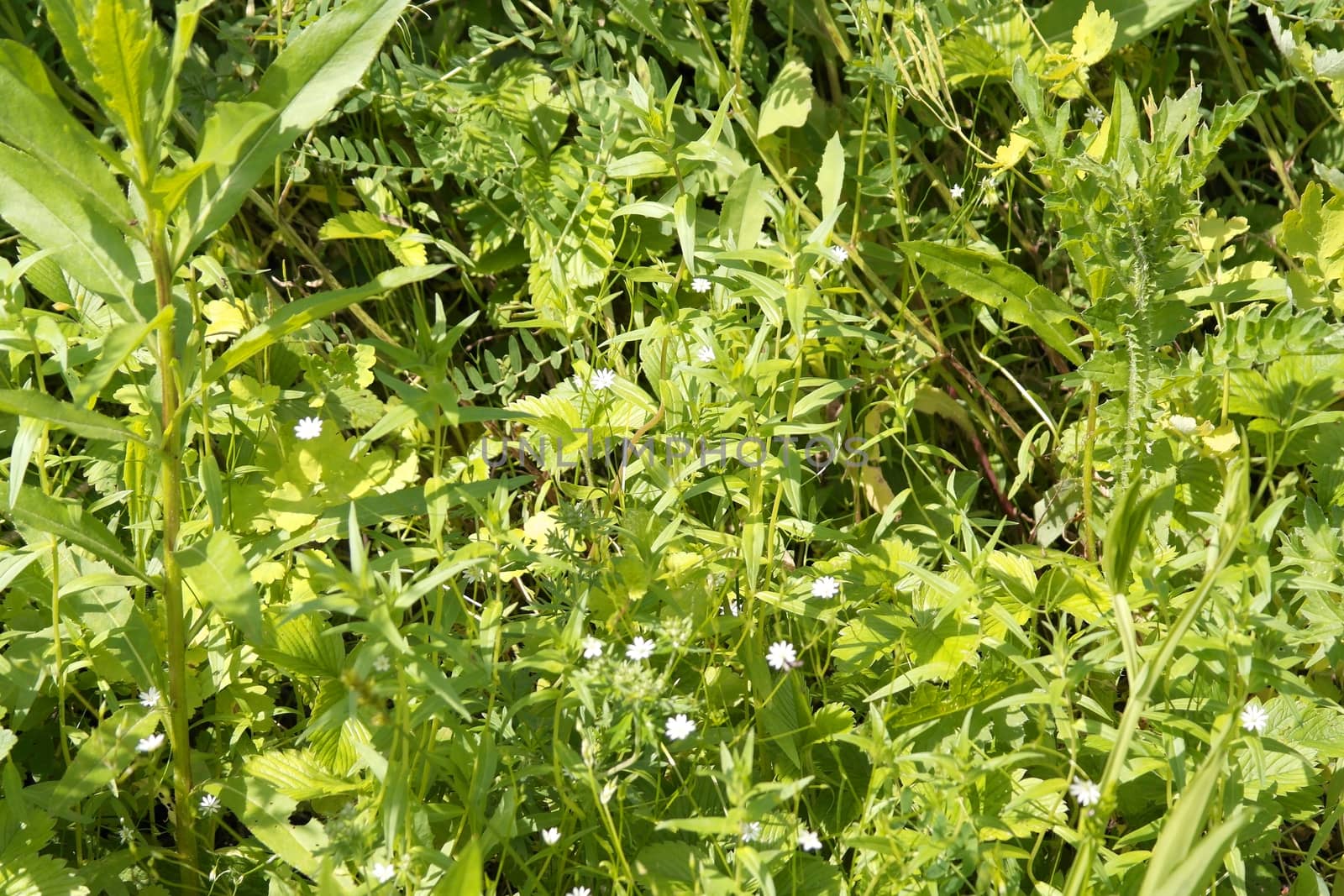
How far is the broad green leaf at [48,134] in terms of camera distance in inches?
47.4

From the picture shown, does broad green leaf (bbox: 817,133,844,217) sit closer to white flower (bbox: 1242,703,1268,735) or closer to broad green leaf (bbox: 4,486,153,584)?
white flower (bbox: 1242,703,1268,735)

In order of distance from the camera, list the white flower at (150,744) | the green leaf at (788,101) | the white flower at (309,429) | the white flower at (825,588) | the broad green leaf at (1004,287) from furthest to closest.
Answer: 1. the green leaf at (788,101)
2. the broad green leaf at (1004,287)
3. the white flower at (309,429)
4. the white flower at (825,588)
5. the white flower at (150,744)

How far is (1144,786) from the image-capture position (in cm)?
142

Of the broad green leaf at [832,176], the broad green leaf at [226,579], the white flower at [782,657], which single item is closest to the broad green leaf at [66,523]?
the broad green leaf at [226,579]

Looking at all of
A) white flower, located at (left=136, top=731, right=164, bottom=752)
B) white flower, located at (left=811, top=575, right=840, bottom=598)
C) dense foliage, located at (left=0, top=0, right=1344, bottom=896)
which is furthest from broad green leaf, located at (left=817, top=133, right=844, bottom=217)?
white flower, located at (left=136, top=731, right=164, bottom=752)

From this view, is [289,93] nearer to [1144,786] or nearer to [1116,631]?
[1116,631]

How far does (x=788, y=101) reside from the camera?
1960 mm

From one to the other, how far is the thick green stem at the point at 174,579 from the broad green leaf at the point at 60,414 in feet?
0.16

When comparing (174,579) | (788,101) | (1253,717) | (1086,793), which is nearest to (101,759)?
(174,579)

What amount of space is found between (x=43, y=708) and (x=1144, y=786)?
1382 millimetres

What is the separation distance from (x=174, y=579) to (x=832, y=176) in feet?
3.11

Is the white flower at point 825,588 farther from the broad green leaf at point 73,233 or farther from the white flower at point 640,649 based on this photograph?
the broad green leaf at point 73,233

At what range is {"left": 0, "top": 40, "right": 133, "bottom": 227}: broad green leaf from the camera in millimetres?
1203

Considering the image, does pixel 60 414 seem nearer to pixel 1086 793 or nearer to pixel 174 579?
pixel 174 579
